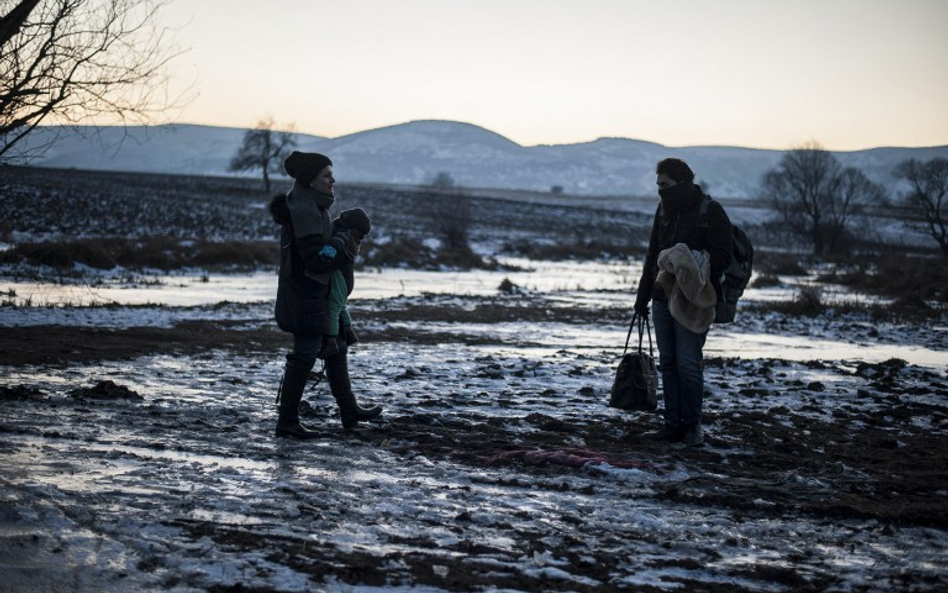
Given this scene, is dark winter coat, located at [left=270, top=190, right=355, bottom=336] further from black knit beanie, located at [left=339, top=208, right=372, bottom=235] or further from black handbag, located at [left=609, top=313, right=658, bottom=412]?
black handbag, located at [left=609, top=313, right=658, bottom=412]

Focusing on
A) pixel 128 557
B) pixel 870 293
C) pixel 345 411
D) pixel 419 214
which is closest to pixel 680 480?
pixel 345 411

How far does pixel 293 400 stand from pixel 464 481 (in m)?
1.76

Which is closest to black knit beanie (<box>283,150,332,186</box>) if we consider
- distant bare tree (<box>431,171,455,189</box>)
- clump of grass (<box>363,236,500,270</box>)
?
clump of grass (<box>363,236,500,270</box>)

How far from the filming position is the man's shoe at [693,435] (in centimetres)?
650

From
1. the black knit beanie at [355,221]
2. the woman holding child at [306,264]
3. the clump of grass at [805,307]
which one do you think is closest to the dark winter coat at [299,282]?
the woman holding child at [306,264]

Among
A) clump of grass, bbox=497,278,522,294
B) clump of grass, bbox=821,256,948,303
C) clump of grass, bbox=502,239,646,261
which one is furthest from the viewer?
clump of grass, bbox=502,239,646,261

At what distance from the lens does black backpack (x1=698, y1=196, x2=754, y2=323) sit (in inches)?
260

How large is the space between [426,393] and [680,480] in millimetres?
3548

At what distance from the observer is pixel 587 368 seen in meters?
10.6

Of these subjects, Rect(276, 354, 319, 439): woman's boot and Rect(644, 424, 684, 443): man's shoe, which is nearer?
Rect(276, 354, 319, 439): woman's boot

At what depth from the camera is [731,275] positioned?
21.7 feet

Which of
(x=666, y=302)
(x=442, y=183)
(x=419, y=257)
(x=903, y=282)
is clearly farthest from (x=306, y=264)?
(x=442, y=183)

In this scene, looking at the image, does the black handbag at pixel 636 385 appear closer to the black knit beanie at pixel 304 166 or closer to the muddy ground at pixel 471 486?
the muddy ground at pixel 471 486

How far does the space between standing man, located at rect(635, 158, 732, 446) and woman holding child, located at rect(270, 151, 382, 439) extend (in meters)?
2.38
